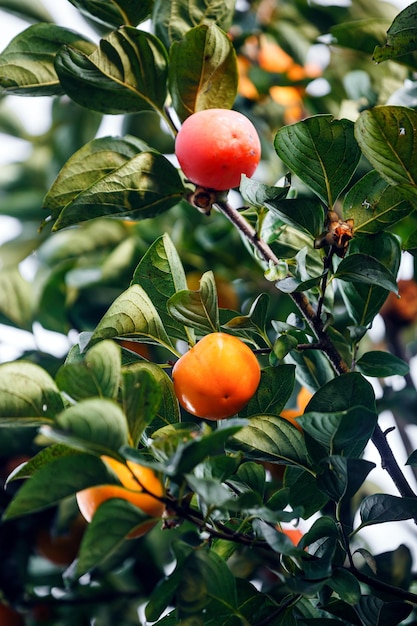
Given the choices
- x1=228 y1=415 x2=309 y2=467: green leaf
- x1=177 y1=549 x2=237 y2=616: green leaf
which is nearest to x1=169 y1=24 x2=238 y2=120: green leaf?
x1=228 y1=415 x2=309 y2=467: green leaf

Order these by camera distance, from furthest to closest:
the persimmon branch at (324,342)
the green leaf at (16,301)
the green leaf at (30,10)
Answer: the green leaf at (16,301)
the green leaf at (30,10)
the persimmon branch at (324,342)

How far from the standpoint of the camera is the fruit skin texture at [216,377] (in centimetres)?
64

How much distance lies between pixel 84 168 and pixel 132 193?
8 centimetres

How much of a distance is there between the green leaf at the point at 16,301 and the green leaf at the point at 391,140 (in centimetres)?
92

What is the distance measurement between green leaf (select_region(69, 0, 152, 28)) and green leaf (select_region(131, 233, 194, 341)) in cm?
28

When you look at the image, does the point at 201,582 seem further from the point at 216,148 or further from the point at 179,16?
the point at 179,16

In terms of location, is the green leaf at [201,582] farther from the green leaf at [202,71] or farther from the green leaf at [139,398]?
the green leaf at [202,71]

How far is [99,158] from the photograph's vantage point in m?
0.79

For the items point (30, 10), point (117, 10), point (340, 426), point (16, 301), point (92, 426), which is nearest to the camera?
point (92, 426)

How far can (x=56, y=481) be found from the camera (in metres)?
0.52

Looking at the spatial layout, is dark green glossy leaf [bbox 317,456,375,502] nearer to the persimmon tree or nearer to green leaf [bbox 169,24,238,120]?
the persimmon tree

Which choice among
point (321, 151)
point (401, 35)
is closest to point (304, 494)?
point (321, 151)

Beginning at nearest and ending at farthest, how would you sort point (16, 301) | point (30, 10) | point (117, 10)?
point (117, 10)
point (30, 10)
point (16, 301)

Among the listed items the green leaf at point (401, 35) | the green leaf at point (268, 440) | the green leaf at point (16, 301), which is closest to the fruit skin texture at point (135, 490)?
the green leaf at point (268, 440)
